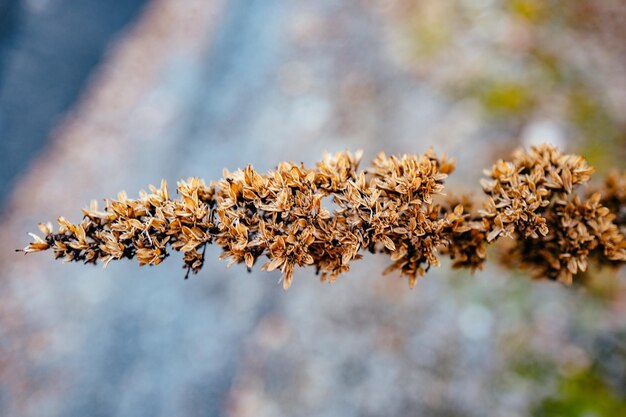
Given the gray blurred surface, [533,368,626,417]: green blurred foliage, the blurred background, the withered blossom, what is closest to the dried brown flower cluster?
the withered blossom

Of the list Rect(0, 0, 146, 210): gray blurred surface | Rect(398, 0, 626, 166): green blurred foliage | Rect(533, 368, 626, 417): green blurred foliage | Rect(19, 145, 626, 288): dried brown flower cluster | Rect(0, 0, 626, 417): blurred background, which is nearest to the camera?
Rect(19, 145, 626, 288): dried brown flower cluster

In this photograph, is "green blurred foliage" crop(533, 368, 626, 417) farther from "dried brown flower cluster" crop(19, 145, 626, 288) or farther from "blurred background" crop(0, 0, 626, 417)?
"dried brown flower cluster" crop(19, 145, 626, 288)

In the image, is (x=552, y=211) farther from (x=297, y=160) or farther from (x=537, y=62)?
(x=297, y=160)

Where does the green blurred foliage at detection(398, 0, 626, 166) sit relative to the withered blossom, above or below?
above

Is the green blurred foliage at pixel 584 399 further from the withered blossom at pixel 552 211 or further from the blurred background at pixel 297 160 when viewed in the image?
the withered blossom at pixel 552 211

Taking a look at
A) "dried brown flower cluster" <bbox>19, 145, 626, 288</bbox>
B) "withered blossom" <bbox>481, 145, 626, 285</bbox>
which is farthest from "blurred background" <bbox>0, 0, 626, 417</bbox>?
"dried brown flower cluster" <bbox>19, 145, 626, 288</bbox>

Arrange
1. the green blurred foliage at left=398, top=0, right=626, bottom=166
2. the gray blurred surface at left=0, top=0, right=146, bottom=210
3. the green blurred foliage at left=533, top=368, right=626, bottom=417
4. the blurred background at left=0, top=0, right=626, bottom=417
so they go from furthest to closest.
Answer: the gray blurred surface at left=0, top=0, right=146, bottom=210, the green blurred foliage at left=398, top=0, right=626, bottom=166, the blurred background at left=0, top=0, right=626, bottom=417, the green blurred foliage at left=533, top=368, right=626, bottom=417

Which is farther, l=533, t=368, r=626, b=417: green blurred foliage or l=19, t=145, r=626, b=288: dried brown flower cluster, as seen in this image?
l=533, t=368, r=626, b=417: green blurred foliage

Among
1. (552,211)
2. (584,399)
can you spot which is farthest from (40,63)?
(584,399)
